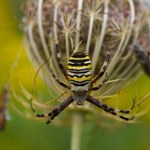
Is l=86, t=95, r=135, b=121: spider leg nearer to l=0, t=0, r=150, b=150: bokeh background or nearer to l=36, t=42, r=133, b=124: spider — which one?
l=36, t=42, r=133, b=124: spider

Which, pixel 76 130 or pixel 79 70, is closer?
pixel 79 70

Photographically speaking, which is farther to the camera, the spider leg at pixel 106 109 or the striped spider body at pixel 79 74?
the spider leg at pixel 106 109

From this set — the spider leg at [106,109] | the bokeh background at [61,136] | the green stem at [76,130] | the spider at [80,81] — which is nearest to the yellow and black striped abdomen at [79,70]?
the spider at [80,81]

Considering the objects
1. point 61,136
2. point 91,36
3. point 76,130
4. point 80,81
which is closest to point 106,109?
point 76,130

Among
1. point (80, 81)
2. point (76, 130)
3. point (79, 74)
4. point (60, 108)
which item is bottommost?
point (76, 130)

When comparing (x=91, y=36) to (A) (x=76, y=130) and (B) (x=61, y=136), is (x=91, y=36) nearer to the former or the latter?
(A) (x=76, y=130)

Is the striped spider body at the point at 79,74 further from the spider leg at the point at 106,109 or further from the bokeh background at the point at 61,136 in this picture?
the bokeh background at the point at 61,136

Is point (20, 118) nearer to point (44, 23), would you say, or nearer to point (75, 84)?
point (44, 23)

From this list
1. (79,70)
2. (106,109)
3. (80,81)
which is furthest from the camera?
(106,109)

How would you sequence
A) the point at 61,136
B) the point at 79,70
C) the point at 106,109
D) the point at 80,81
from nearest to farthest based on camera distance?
the point at 79,70, the point at 80,81, the point at 106,109, the point at 61,136
